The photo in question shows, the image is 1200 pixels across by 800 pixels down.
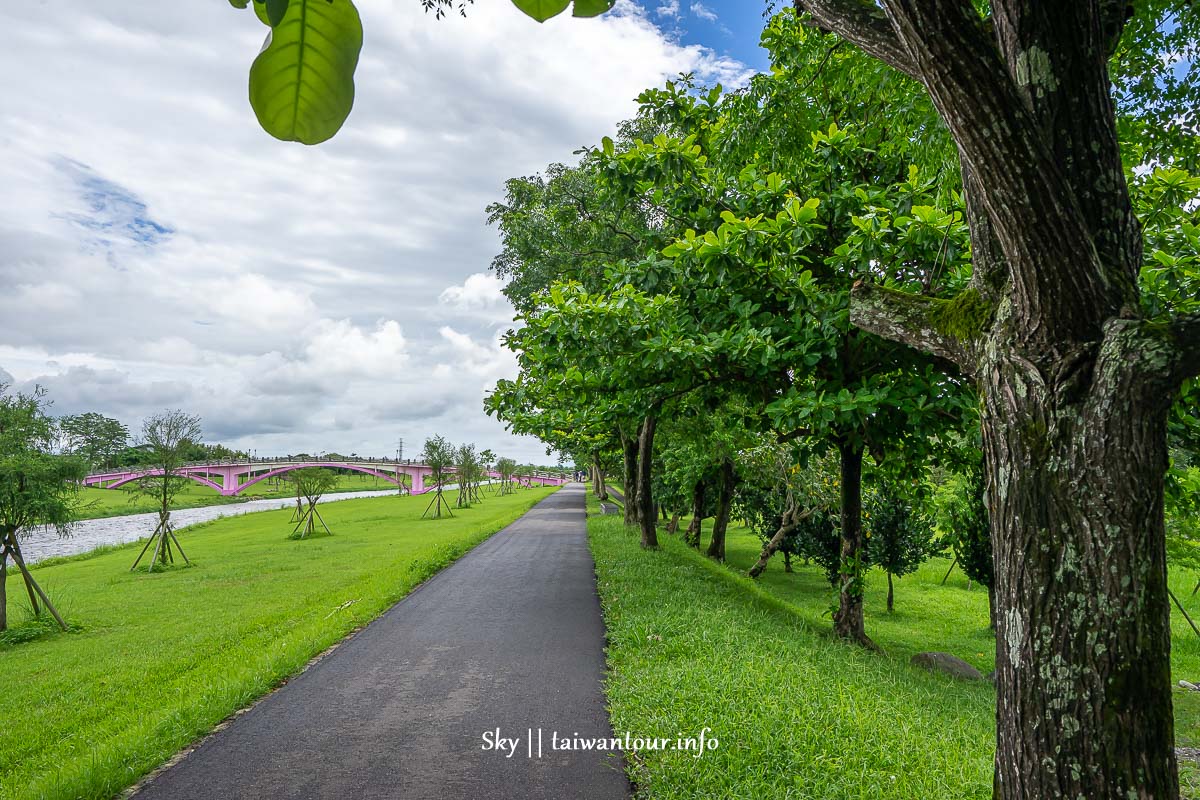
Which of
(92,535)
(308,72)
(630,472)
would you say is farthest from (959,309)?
(92,535)

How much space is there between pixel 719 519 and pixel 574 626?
452 inches

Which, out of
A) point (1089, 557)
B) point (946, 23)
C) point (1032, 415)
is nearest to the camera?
point (946, 23)

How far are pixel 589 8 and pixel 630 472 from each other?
19.7 metres

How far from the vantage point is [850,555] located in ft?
28.5

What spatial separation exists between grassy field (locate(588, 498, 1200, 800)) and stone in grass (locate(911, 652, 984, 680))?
0.50 metres

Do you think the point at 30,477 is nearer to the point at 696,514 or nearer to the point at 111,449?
the point at 696,514

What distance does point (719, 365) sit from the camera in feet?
23.7

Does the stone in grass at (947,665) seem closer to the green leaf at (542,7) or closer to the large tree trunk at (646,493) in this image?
the large tree trunk at (646,493)

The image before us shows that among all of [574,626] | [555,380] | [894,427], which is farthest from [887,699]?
[555,380]

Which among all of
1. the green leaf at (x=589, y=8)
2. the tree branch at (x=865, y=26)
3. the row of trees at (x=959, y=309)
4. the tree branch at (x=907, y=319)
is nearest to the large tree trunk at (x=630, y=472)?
the row of trees at (x=959, y=309)

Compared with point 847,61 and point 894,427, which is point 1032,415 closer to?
point 847,61

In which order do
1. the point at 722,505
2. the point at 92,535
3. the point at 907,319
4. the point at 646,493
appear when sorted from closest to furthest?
the point at 907,319 → the point at 646,493 → the point at 722,505 → the point at 92,535

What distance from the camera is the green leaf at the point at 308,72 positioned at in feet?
1.79

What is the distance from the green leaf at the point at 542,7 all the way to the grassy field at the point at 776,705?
425 cm
